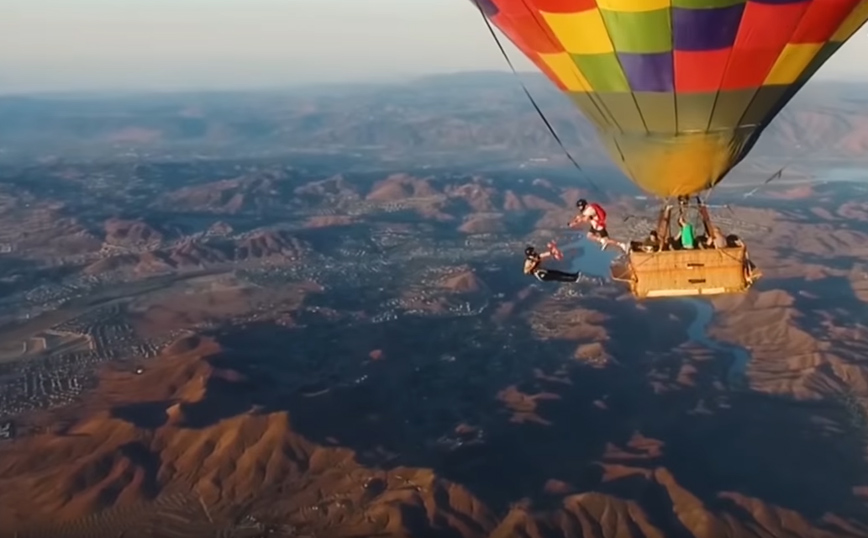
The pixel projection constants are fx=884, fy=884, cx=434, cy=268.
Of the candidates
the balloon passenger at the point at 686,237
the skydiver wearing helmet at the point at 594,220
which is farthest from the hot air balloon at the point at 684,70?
the skydiver wearing helmet at the point at 594,220

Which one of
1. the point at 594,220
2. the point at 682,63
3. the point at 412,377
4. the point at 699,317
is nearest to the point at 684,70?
the point at 682,63

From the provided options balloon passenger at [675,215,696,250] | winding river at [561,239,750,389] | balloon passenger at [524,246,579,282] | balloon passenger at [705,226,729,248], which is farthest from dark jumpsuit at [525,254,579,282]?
winding river at [561,239,750,389]

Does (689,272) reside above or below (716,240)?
below

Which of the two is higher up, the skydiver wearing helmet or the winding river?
the skydiver wearing helmet

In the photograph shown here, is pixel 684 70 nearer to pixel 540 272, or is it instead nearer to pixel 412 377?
pixel 540 272

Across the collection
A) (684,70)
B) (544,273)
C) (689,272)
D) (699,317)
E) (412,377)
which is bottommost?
(412,377)

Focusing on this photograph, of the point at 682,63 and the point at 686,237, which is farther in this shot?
the point at 686,237

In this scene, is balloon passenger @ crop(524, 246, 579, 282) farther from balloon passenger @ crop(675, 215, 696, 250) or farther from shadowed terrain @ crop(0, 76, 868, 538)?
shadowed terrain @ crop(0, 76, 868, 538)

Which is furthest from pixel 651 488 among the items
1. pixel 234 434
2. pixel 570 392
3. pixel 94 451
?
pixel 94 451
